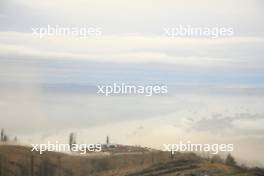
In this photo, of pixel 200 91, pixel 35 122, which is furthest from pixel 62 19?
pixel 200 91
